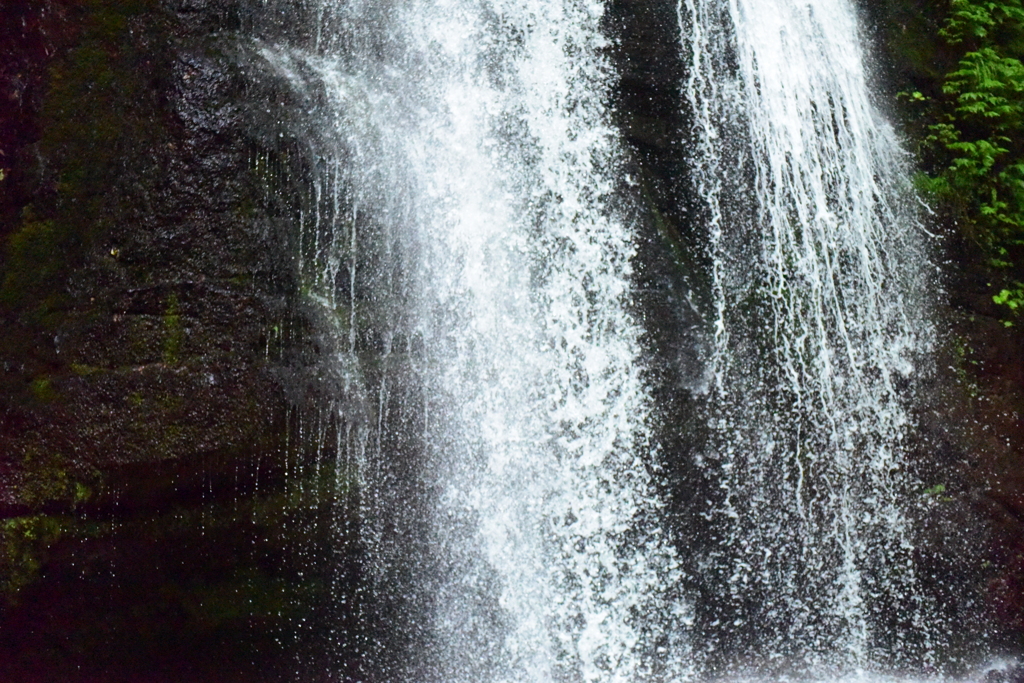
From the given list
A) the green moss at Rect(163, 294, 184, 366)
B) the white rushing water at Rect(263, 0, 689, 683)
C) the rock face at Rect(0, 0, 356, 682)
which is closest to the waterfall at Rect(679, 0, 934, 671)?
the white rushing water at Rect(263, 0, 689, 683)

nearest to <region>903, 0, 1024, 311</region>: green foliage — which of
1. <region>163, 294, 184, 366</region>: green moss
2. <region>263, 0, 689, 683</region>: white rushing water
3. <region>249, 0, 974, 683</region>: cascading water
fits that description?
<region>249, 0, 974, 683</region>: cascading water

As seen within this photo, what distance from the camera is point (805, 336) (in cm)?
354

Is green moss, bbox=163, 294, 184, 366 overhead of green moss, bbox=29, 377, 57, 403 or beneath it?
overhead

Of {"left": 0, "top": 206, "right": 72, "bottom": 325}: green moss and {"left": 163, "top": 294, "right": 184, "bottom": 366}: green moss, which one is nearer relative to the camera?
{"left": 163, "top": 294, "right": 184, "bottom": 366}: green moss

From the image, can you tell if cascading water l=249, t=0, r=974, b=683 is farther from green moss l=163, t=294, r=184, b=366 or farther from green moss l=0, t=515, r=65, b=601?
green moss l=0, t=515, r=65, b=601

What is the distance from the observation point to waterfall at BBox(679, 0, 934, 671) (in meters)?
3.38

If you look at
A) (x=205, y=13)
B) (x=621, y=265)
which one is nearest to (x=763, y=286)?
(x=621, y=265)

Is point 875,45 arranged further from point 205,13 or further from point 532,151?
point 205,13

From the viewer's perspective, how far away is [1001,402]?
12.3ft

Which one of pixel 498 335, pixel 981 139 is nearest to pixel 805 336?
pixel 498 335

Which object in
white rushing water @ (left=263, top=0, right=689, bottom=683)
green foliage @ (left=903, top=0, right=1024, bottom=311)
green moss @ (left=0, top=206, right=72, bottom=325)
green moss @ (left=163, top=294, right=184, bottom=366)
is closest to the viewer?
white rushing water @ (left=263, top=0, right=689, bottom=683)

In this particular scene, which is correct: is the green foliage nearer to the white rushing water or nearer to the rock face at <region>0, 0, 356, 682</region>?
the white rushing water

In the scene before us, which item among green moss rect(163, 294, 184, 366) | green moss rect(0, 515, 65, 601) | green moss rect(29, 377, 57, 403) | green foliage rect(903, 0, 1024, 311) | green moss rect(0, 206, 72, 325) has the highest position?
green foliage rect(903, 0, 1024, 311)

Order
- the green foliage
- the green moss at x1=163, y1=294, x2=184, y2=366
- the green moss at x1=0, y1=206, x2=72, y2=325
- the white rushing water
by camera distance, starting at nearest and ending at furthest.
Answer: the white rushing water
the green moss at x1=163, y1=294, x2=184, y2=366
the green moss at x1=0, y1=206, x2=72, y2=325
the green foliage
